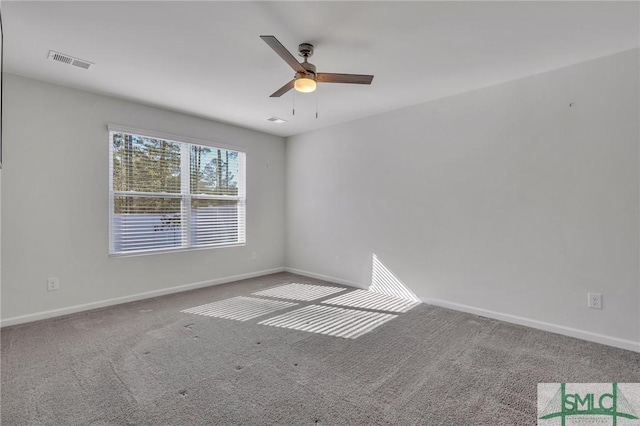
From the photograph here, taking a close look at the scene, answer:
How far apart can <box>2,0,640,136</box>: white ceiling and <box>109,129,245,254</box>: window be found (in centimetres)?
80

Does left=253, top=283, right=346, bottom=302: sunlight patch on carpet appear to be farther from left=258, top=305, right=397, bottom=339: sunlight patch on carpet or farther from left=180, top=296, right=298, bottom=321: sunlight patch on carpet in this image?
left=258, top=305, right=397, bottom=339: sunlight patch on carpet

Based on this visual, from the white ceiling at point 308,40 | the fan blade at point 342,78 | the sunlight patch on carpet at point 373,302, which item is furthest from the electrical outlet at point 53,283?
the fan blade at point 342,78

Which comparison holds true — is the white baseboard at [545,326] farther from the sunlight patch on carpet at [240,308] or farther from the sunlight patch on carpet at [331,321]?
the sunlight patch on carpet at [240,308]

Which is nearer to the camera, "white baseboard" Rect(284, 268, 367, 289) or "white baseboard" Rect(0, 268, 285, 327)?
"white baseboard" Rect(0, 268, 285, 327)

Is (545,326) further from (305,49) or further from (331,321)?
(305,49)

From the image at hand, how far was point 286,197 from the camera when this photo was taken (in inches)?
222

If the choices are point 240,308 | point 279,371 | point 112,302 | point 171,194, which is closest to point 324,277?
point 240,308

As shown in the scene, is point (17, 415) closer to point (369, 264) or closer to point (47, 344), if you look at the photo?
point (47, 344)

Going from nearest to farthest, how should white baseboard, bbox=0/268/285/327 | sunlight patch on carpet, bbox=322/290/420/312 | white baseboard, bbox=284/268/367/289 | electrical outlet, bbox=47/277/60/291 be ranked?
white baseboard, bbox=0/268/285/327 < electrical outlet, bbox=47/277/60/291 < sunlight patch on carpet, bbox=322/290/420/312 < white baseboard, bbox=284/268/367/289

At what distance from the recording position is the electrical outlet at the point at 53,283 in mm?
3205

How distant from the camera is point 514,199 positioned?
311 centimetres

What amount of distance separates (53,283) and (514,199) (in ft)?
16.3

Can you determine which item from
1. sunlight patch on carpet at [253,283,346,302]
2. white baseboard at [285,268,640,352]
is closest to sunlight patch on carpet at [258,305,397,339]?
sunlight patch on carpet at [253,283,346,302]

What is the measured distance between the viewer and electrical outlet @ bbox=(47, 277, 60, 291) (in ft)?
10.5
